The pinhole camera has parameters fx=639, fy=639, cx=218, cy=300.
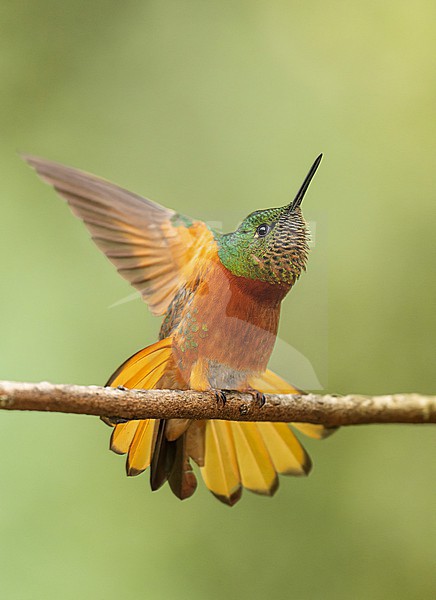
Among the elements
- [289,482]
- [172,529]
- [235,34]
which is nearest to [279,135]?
[235,34]

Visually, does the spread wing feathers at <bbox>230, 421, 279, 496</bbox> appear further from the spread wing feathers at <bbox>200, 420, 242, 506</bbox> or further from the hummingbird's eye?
the hummingbird's eye

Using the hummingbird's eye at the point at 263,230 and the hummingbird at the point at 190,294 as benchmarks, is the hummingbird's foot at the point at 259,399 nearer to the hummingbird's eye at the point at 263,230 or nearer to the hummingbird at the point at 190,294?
the hummingbird at the point at 190,294

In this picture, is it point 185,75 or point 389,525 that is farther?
point 389,525

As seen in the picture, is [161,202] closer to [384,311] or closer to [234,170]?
[234,170]

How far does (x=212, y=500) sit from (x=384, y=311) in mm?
427

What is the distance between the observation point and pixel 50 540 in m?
1.06

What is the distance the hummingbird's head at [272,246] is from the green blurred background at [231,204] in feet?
0.47

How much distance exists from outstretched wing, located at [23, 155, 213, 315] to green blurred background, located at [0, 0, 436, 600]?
0.07 m

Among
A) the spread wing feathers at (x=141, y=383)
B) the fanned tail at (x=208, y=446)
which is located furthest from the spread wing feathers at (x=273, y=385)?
the spread wing feathers at (x=141, y=383)

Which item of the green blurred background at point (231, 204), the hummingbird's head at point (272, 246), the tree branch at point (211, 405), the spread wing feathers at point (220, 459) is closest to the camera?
the tree branch at point (211, 405)

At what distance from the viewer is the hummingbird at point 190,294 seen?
2.38ft

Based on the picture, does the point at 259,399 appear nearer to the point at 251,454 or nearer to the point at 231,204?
the point at 251,454

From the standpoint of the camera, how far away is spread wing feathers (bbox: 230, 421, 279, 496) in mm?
867

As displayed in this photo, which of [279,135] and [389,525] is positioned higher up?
[279,135]
